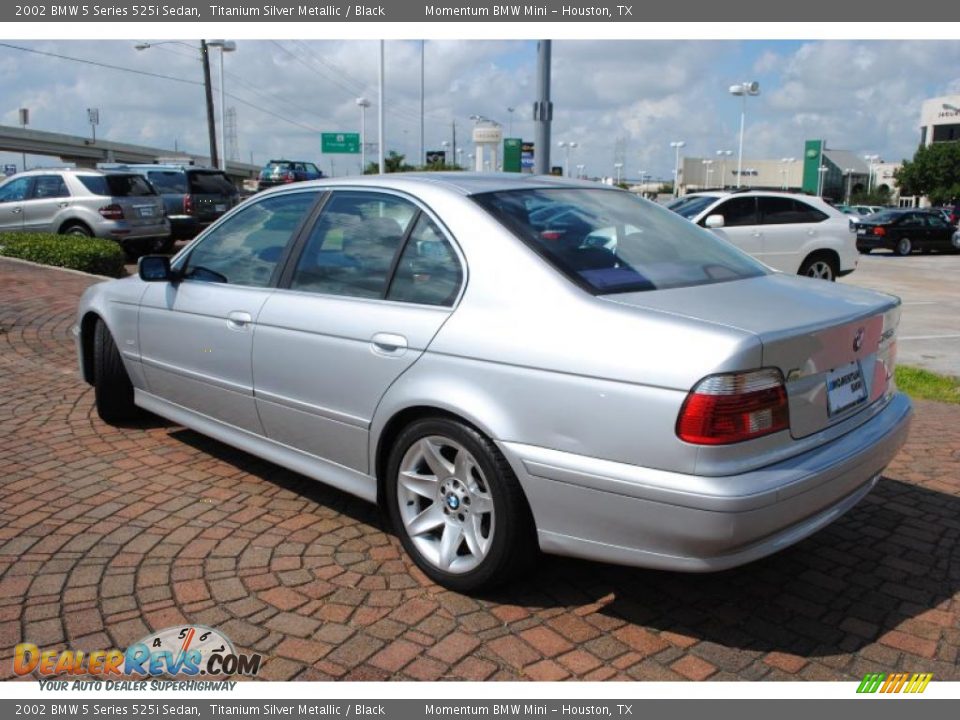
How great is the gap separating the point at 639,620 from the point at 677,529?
2.21 ft

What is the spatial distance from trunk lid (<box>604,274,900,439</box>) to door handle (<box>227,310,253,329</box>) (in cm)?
193

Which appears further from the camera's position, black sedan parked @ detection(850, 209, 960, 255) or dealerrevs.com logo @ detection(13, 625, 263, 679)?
black sedan parked @ detection(850, 209, 960, 255)

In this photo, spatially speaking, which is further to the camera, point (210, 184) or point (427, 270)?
point (210, 184)

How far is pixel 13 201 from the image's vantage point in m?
15.0

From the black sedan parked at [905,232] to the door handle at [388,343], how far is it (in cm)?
2599

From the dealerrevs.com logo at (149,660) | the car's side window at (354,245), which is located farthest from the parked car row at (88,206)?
the dealerrevs.com logo at (149,660)

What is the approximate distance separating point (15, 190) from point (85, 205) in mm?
1683

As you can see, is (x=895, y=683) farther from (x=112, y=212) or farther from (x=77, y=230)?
(x=77, y=230)

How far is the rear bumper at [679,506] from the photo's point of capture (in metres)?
2.65

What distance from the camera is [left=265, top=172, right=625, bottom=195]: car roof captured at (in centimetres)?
371

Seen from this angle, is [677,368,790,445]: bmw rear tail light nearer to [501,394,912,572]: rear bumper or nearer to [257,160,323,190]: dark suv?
[501,394,912,572]: rear bumper

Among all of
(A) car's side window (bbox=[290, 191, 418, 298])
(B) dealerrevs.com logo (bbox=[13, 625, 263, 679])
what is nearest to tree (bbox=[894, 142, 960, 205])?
(A) car's side window (bbox=[290, 191, 418, 298])

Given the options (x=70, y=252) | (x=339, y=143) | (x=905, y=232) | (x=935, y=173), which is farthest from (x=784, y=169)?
(x=70, y=252)

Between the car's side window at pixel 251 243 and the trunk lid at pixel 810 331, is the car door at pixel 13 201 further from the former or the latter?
the trunk lid at pixel 810 331
